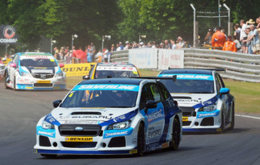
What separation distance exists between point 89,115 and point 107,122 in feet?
1.12

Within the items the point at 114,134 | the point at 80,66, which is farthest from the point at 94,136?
the point at 80,66

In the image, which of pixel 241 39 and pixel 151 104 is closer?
pixel 151 104

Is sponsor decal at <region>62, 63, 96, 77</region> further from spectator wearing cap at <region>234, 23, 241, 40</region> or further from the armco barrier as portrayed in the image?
spectator wearing cap at <region>234, 23, 241, 40</region>

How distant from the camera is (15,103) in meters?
25.3

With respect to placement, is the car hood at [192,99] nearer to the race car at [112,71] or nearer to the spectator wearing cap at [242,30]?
the race car at [112,71]

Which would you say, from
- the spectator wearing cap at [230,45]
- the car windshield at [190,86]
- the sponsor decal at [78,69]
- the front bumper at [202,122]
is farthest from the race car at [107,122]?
the sponsor decal at [78,69]

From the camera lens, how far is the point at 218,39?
112ft

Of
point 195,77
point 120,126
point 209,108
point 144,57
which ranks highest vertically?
point 195,77

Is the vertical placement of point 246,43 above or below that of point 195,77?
above

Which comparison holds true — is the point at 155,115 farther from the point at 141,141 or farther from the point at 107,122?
the point at 107,122

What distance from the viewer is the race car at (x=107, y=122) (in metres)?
11.3

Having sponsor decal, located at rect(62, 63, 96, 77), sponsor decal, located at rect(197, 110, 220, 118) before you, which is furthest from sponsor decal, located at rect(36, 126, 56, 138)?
sponsor decal, located at rect(62, 63, 96, 77)

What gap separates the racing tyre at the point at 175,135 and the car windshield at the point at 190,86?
381cm

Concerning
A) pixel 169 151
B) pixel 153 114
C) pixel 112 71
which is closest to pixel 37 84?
pixel 112 71
